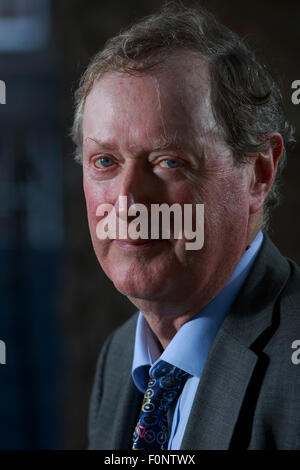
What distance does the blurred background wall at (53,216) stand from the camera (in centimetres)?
167

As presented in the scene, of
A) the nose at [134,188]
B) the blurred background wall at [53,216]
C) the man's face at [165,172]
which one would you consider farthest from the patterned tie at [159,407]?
the blurred background wall at [53,216]

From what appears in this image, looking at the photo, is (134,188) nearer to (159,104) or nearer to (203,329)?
(159,104)

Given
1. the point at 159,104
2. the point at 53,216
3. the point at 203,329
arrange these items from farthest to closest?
the point at 53,216 → the point at 203,329 → the point at 159,104

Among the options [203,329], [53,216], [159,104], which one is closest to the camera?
[159,104]

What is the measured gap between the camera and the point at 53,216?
7.76ft

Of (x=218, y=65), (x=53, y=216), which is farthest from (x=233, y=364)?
(x=53, y=216)

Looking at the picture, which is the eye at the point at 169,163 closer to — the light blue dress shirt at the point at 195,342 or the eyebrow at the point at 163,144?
the eyebrow at the point at 163,144

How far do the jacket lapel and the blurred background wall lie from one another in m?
0.79

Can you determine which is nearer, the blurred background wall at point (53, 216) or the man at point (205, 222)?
the man at point (205, 222)

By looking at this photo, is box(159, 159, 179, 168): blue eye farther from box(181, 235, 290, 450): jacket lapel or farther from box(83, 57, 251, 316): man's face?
box(181, 235, 290, 450): jacket lapel

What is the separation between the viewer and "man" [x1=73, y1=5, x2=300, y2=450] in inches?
27.6

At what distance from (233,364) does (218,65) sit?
41cm

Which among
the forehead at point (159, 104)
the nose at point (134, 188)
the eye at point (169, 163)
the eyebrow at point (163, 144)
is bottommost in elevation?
the nose at point (134, 188)

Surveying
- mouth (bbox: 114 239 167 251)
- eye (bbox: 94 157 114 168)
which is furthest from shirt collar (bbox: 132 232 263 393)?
eye (bbox: 94 157 114 168)
